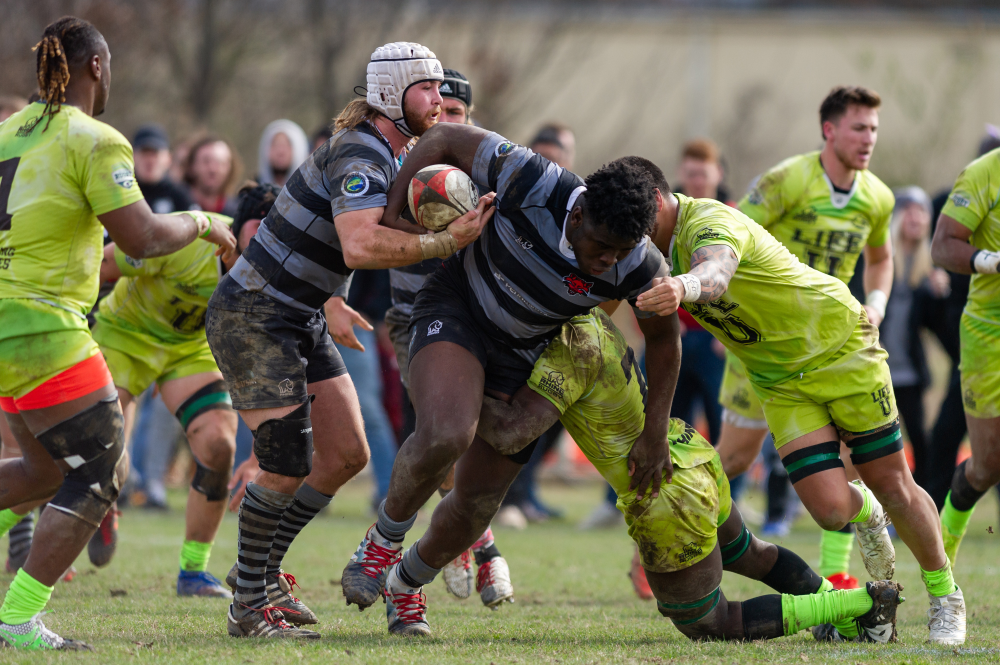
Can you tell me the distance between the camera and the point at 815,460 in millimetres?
4742

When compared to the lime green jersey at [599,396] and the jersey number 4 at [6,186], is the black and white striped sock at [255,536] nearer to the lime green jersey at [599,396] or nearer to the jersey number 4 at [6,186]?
the lime green jersey at [599,396]

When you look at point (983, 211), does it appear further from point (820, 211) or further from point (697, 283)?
point (697, 283)

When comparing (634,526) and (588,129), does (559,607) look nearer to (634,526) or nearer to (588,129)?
(634,526)

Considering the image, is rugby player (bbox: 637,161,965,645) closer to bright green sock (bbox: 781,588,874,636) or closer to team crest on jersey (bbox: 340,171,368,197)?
bright green sock (bbox: 781,588,874,636)

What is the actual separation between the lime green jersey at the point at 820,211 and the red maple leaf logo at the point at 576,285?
2231mm

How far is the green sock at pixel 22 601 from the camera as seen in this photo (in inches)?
164

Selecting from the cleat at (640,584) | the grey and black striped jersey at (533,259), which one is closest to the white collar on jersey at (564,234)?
the grey and black striped jersey at (533,259)

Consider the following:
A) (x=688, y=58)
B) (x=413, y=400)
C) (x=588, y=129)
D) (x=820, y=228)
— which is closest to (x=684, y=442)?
(x=413, y=400)

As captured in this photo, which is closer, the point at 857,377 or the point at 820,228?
the point at 857,377

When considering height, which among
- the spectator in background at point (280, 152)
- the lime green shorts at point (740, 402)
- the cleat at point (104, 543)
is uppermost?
the spectator in background at point (280, 152)

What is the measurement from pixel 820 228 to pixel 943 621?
2432mm

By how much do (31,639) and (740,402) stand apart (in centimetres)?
388

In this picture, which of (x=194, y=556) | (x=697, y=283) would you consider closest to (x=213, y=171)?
(x=194, y=556)

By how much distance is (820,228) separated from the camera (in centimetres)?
629
